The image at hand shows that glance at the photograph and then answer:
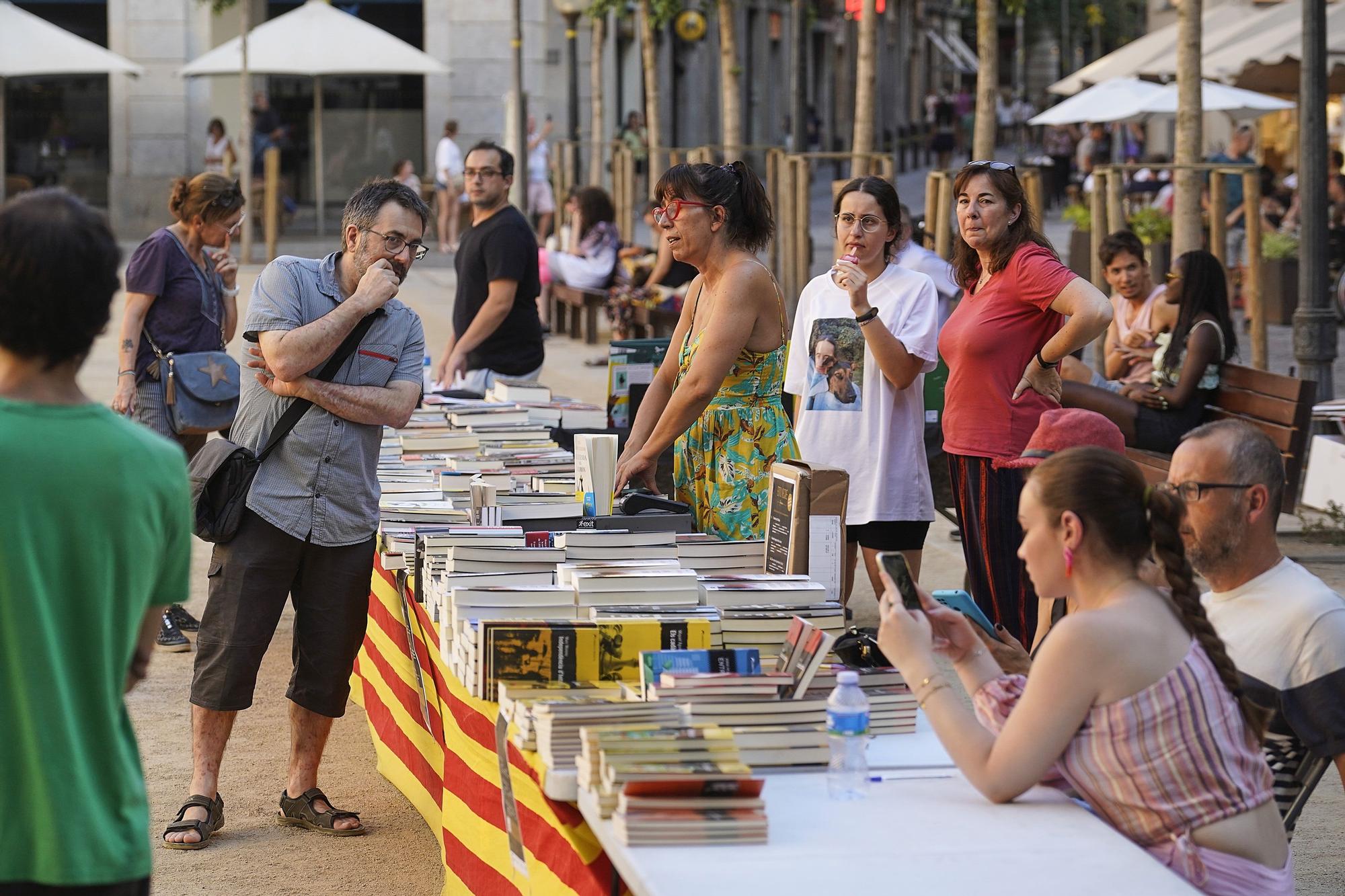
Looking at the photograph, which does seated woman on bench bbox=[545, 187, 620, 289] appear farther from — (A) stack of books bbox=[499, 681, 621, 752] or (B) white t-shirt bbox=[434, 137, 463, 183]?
(A) stack of books bbox=[499, 681, 621, 752]

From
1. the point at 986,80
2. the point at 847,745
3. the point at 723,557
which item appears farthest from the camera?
the point at 986,80

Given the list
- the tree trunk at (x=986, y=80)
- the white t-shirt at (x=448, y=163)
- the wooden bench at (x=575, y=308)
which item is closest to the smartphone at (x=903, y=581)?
the tree trunk at (x=986, y=80)

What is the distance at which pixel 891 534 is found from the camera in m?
5.86

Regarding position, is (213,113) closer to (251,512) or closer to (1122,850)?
(251,512)

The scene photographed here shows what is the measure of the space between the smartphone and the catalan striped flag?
711 millimetres

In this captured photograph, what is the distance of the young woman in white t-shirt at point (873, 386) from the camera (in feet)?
18.7

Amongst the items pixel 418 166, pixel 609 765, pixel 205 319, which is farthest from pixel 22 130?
pixel 609 765

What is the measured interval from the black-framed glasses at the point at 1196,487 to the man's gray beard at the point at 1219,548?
67mm

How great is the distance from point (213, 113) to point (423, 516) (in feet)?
90.3

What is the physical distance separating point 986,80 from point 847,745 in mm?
10487

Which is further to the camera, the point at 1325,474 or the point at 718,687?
the point at 1325,474

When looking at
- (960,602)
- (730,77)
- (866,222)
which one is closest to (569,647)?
(960,602)

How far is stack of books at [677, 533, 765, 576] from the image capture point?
446 cm

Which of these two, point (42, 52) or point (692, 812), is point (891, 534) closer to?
point (692, 812)
